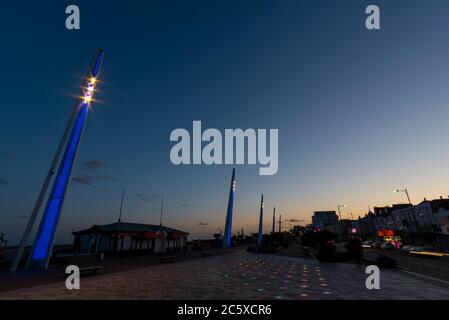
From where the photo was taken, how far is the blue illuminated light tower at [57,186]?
1452 cm

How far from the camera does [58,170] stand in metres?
16.5

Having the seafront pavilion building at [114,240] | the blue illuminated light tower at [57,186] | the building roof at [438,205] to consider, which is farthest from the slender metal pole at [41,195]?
the building roof at [438,205]

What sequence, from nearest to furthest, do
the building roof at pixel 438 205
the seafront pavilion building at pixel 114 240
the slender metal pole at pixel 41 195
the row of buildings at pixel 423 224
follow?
the slender metal pole at pixel 41 195 < the seafront pavilion building at pixel 114 240 < the row of buildings at pixel 423 224 < the building roof at pixel 438 205

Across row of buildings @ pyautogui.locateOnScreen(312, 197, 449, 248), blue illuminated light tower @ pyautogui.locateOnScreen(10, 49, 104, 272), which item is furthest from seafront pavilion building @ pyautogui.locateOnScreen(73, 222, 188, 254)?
row of buildings @ pyautogui.locateOnScreen(312, 197, 449, 248)

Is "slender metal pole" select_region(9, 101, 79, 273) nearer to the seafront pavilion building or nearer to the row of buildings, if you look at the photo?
the seafront pavilion building

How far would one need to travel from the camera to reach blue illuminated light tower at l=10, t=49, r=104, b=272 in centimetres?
1452

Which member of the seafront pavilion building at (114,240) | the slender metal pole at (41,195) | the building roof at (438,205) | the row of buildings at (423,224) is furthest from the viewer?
the building roof at (438,205)

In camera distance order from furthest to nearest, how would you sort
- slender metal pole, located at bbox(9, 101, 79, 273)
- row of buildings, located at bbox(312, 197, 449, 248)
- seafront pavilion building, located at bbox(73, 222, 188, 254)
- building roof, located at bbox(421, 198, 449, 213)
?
building roof, located at bbox(421, 198, 449, 213) < row of buildings, located at bbox(312, 197, 449, 248) < seafront pavilion building, located at bbox(73, 222, 188, 254) < slender metal pole, located at bbox(9, 101, 79, 273)

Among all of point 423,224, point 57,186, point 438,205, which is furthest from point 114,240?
point 423,224

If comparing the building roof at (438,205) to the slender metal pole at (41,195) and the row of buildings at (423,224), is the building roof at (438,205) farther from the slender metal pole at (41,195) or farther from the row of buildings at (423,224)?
the slender metal pole at (41,195)

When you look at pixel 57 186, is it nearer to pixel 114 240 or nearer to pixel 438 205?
pixel 114 240
